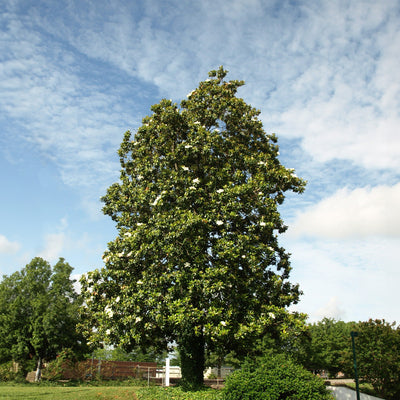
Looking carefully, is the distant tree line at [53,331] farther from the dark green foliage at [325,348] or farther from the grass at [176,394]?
the dark green foliage at [325,348]

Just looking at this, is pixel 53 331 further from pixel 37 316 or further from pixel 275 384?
pixel 275 384

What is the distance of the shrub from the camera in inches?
434

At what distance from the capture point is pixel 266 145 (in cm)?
2059

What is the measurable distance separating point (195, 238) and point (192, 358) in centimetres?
647

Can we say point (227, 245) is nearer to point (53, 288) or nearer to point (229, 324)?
point (229, 324)

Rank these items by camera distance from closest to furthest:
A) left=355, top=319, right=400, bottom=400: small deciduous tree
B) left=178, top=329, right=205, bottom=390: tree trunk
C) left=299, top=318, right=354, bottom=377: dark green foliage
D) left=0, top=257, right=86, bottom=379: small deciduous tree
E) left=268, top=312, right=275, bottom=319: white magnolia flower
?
1. left=268, top=312, right=275, bottom=319: white magnolia flower
2. left=178, top=329, right=205, bottom=390: tree trunk
3. left=355, top=319, right=400, bottom=400: small deciduous tree
4. left=0, top=257, right=86, bottom=379: small deciduous tree
5. left=299, top=318, right=354, bottom=377: dark green foliage

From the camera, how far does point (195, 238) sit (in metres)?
15.6

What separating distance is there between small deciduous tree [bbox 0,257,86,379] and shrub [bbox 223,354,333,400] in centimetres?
2217

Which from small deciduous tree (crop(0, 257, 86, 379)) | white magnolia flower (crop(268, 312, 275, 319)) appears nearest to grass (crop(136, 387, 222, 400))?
white magnolia flower (crop(268, 312, 275, 319))

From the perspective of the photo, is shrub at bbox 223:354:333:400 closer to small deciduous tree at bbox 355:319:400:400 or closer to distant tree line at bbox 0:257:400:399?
distant tree line at bbox 0:257:400:399

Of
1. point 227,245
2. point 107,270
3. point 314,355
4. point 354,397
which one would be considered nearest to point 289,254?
point 227,245

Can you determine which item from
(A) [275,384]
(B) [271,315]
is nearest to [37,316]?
(B) [271,315]

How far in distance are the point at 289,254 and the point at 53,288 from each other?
2349cm

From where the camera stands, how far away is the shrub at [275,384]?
36.1 feet
